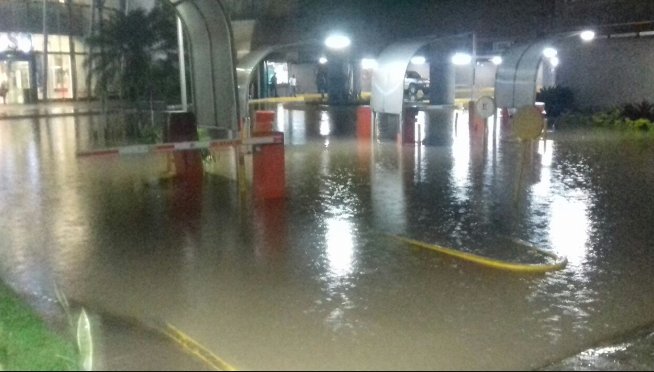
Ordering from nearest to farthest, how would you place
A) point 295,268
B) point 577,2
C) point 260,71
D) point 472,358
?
point 472,358 → point 295,268 → point 577,2 → point 260,71

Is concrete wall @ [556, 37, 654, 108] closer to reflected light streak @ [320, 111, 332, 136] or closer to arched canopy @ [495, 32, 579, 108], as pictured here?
arched canopy @ [495, 32, 579, 108]

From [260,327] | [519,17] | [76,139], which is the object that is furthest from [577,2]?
[260,327]

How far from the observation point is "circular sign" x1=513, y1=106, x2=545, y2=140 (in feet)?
36.0

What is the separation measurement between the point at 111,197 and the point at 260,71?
3518 centimetres

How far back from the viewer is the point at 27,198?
13188 mm

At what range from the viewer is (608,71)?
95.3 ft

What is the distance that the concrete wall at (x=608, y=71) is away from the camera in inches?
1086

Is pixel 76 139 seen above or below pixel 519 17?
below

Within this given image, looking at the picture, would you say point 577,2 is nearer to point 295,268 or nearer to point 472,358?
point 295,268

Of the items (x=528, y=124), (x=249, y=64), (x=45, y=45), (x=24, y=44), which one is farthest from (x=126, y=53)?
(x=528, y=124)

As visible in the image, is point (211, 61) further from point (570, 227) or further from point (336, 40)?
point (336, 40)

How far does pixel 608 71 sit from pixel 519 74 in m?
4.58

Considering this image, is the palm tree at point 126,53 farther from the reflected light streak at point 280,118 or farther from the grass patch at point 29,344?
the grass patch at point 29,344

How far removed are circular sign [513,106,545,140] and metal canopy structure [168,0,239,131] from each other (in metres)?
5.26
